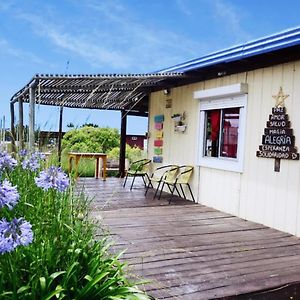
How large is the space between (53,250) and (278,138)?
12.1 feet

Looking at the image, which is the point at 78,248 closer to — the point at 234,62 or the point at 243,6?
the point at 234,62

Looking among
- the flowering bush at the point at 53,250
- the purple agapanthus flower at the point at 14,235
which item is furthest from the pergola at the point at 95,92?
the purple agapanthus flower at the point at 14,235

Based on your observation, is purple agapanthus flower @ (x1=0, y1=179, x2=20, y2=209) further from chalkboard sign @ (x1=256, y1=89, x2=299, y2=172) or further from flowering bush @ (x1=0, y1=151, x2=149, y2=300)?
chalkboard sign @ (x1=256, y1=89, x2=299, y2=172)

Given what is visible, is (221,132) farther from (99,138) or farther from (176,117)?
(99,138)

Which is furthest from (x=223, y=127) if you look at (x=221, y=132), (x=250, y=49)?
(x=250, y=49)

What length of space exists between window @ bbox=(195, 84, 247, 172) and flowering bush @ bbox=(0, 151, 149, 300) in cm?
363

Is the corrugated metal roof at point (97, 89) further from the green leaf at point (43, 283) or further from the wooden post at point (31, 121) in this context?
the green leaf at point (43, 283)

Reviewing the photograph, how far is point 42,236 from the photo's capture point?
96.1 inches

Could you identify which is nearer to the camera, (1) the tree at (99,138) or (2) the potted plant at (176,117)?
(2) the potted plant at (176,117)

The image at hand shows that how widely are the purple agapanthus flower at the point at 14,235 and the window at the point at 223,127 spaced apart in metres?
4.44

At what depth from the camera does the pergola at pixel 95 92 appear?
16.7 feet

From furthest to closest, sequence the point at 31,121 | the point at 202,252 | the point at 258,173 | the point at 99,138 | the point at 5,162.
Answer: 1. the point at 99,138
2. the point at 258,173
3. the point at 31,121
4. the point at 202,252
5. the point at 5,162

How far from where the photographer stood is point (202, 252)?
12.5ft

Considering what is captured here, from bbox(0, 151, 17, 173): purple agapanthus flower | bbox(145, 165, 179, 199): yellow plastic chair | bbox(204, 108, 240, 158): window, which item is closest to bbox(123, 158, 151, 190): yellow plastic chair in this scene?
bbox(145, 165, 179, 199): yellow plastic chair
